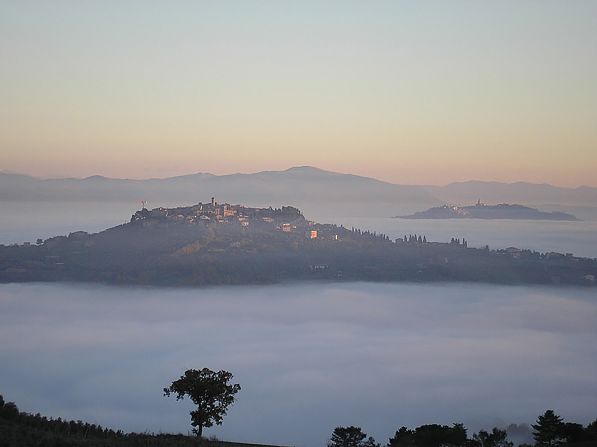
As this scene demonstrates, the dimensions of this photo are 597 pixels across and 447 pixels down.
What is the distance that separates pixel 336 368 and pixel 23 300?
8997 centimetres

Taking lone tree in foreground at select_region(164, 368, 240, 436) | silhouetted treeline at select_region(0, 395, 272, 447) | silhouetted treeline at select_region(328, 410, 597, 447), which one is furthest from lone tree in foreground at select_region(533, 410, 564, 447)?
silhouetted treeline at select_region(0, 395, 272, 447)

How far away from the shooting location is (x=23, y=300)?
555ft

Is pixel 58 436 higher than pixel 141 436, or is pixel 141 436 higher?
pixel 58 436

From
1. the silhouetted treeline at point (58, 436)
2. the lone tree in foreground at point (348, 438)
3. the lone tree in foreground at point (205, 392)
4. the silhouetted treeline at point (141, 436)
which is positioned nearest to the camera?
the silhouetted treeline at point (58, 436)

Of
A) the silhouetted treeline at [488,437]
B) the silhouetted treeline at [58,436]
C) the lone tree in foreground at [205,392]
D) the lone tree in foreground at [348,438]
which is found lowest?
the lone tree in foreground at [348,438]

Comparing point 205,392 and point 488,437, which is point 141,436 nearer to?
point 205,392

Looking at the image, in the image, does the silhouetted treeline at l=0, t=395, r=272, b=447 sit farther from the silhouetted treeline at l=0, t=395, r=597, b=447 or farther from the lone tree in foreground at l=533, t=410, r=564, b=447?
the lone tree in foreground at l=533, t=410, r=564, b=447

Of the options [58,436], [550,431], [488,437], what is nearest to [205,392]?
[58,436]

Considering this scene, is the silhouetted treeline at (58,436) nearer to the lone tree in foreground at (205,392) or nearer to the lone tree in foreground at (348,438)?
the lone tree in foreground at (205,392)

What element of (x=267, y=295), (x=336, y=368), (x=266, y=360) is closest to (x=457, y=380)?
(x=336, y=368)

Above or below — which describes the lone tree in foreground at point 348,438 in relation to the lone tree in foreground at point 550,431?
below

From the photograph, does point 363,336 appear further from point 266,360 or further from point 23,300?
point 23,300

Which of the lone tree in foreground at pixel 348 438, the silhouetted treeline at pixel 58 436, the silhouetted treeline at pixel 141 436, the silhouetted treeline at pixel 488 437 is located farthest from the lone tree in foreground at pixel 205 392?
the silhouetted treeline at pixel 488 437

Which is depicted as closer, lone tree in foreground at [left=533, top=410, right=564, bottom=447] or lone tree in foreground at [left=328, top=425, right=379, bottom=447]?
lone tree in foreground at [left=533, top=410, right=564, bottom=447]
